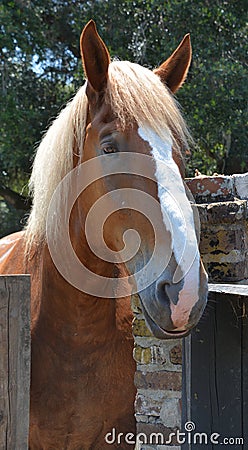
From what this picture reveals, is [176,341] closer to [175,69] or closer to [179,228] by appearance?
[179,228]

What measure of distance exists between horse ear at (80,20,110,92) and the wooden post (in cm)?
102

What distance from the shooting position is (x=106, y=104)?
2117mm

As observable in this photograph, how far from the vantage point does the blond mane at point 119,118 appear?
204 cm

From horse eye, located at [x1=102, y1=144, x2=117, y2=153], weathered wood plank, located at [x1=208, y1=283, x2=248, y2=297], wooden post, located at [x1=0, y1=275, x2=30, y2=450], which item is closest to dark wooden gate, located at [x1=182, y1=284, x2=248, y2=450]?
weathered wood plank, located at [x1=208, y1=283, x2=248, y2=297]

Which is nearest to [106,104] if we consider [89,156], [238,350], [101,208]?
[89,156]

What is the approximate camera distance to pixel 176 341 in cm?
243

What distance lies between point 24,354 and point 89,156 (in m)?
0.95

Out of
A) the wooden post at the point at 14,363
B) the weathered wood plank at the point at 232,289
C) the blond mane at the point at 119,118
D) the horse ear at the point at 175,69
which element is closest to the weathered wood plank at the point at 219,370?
the weathered wood plank at the point at 232,289

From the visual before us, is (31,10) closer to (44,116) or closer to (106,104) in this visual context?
(44,116)

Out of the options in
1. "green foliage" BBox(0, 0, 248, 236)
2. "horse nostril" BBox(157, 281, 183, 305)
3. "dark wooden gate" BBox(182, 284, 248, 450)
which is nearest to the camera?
"horse nostril" BBox(157, 281, 183, 305)

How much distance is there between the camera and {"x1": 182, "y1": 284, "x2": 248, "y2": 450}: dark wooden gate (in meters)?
2.29

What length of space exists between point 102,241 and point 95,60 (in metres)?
0.70
